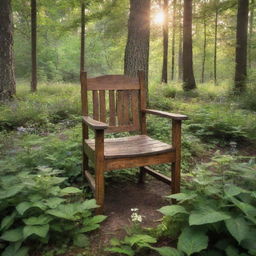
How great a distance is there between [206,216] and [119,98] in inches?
77.6

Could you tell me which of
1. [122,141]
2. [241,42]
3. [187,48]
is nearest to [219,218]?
[122,141]

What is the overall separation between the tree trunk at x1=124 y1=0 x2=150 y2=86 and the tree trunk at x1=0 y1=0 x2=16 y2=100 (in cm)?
427

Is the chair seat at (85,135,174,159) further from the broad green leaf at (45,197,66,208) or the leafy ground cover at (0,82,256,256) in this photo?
the broad green leaf at (45,197,66,208)

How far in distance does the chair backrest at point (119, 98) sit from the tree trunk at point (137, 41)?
2553 mm

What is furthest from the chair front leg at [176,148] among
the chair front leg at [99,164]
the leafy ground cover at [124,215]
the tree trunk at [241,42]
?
the tree trunk at [241,42]

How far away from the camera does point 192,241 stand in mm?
1674

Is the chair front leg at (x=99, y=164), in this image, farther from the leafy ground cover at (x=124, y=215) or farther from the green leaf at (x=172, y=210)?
the green leaf at (x=172, y=210)

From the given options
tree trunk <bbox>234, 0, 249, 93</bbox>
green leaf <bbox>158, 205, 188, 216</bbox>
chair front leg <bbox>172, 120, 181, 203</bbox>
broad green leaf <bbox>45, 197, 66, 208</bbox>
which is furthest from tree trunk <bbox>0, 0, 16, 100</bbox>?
tree trunk <bbox>234, 0, 249, 93</bbox>

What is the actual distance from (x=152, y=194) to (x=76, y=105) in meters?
4.20

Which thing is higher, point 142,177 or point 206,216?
point 206,216

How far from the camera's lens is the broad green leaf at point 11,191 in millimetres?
1972

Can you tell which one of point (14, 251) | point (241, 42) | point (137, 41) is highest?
point (241, 42)

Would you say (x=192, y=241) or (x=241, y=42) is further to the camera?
(x=241, y=42)

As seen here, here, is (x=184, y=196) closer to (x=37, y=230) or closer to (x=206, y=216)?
(x=206, y=216)
